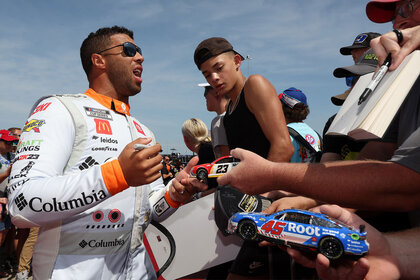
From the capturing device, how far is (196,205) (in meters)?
2.43

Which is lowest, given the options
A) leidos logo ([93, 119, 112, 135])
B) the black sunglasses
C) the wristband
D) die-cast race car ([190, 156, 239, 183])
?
the wristband

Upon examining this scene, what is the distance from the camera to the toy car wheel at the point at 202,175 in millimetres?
2215

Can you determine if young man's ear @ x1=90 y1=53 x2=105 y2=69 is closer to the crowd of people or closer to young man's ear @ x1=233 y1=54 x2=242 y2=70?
the crowd of people

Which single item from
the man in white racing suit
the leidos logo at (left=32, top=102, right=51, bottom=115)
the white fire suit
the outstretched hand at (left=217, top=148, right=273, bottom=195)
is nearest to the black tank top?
the man in white racing suit

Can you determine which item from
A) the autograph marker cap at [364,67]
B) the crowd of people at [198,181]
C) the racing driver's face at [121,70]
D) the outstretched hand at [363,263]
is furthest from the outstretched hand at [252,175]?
the racing driver's face at [121,70]

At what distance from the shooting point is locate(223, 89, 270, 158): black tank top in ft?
9.27

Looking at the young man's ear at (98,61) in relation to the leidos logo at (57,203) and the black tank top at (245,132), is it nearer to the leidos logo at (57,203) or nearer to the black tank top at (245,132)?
the black tank top at (245,132)

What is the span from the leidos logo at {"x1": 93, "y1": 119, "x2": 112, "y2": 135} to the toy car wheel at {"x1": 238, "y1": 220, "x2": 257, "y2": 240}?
1381mm

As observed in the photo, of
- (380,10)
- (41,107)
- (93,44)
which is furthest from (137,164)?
(380,10)

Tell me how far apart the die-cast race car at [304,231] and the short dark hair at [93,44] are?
2273 mm

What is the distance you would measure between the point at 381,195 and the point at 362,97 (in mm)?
458

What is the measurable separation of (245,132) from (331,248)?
64.6 inches

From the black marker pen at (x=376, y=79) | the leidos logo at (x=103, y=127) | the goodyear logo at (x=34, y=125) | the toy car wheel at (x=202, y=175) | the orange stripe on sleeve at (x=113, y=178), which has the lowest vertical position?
the toy car wheel at (x=202, y=175)

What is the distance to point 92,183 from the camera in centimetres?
195
